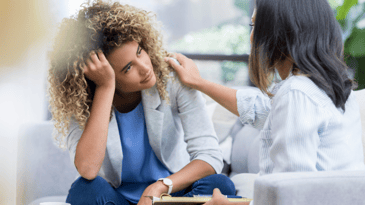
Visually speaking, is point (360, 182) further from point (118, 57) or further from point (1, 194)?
point (118, 57)

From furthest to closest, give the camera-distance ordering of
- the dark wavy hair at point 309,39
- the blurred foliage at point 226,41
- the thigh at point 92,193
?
the blurred foliage at point 226,41, the thigh at point 92,193, the dark wavy hair at point 309,39

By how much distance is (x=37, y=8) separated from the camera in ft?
0.89

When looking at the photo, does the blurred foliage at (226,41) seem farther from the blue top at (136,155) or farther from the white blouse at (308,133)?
the white blouse at (308,133)

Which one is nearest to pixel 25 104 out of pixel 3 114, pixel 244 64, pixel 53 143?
pixel 3 114

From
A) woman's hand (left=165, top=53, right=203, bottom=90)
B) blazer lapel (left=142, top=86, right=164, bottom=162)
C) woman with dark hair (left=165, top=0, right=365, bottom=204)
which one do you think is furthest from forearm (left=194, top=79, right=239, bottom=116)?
woman with dark hair (left=165, top=0, right=365, bottom=204)

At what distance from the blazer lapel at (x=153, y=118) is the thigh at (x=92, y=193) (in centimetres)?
22

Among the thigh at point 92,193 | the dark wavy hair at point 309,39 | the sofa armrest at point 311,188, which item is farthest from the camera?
the thigh at point 92,193

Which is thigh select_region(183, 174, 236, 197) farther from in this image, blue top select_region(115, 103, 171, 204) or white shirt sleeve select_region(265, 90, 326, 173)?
white shirt sleeve select_region(265, 90, 326, 173)

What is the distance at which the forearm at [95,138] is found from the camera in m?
0.93

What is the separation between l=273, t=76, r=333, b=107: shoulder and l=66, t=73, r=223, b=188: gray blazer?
0.45 meters

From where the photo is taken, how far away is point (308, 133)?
0.60 meters

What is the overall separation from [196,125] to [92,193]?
395 mm

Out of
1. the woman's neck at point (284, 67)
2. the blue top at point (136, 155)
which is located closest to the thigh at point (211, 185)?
the blue top at point (136, 155)

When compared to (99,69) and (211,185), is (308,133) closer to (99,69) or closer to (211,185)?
(211,185)
